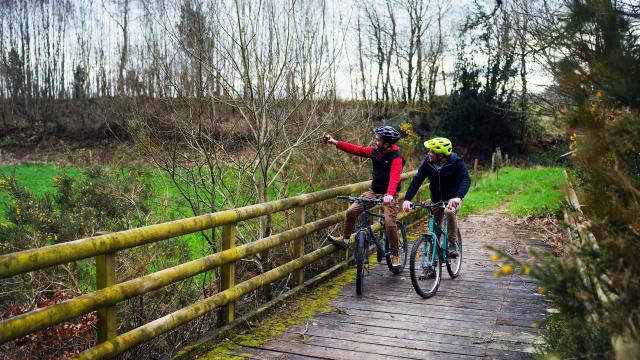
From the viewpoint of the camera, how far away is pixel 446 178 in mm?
8164

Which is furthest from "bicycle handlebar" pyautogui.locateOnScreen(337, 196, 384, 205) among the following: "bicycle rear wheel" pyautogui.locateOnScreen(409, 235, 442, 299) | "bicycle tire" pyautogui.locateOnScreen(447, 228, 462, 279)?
"bicycle tire" pyautogui.locateOnScreen(447, 228, 462, 279)

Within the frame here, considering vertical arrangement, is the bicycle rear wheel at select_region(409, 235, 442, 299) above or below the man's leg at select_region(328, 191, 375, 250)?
below

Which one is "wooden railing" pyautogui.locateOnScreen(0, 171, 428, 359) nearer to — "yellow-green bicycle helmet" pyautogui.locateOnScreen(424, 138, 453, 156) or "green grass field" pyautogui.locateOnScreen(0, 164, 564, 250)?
"yellow-green bicycle helmet" pyautogui.locateOnScreen(424, 138, 453, 156)

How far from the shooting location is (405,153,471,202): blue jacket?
8.06 metres

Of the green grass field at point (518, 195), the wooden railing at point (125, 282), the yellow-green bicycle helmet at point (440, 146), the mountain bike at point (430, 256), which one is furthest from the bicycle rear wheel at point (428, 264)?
the green grass field at point (518, 195)

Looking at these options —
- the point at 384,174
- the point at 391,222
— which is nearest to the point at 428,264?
the point at 391,222

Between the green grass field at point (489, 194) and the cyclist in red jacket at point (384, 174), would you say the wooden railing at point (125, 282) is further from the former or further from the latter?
the green grass field at point (489, 194)

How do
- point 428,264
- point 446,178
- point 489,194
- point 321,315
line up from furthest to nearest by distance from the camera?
point 489,194 → point 446,178 → point 428,264 → point 321,315

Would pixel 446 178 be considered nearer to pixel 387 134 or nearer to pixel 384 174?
pixel 384 174

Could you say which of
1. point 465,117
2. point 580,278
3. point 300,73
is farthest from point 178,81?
point 465,117

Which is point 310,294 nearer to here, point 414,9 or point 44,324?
point 44,324

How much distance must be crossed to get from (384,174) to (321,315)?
2.26 meters

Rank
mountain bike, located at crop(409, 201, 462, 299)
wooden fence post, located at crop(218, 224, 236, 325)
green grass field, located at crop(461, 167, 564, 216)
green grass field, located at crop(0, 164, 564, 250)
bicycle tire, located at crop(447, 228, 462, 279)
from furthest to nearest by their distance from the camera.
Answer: green grass field, located at crop(461, 167, 564, 216)
green grass field, located at crop(0, 164, 564, 250)
bicycle tire, located at crop(447, 228, 462, 279)
mountain bike, located at crop(409, 201, 462, 299)
wooden fence post, located at crop(218, 224, 236, 325)

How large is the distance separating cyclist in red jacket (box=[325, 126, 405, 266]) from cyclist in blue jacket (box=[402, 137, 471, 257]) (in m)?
0.29
